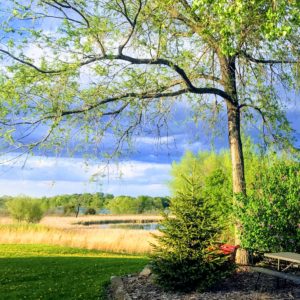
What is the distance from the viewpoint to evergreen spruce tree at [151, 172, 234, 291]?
25.0 ft

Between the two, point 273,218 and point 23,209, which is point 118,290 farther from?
point 23,209

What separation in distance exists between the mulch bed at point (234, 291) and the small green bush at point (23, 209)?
3249 centimetres

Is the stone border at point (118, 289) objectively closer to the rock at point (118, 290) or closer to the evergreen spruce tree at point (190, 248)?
the rock at point (118, 290)

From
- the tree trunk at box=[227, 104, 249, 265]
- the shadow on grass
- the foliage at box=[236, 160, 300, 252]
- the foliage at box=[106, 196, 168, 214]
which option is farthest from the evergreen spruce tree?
the foliage at box=[106, 196, 168, 214]

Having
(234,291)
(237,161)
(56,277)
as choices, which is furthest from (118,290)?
(237,161)

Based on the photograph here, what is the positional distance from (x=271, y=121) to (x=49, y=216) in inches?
1469

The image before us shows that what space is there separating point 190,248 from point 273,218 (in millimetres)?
2983

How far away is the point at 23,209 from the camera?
3934 centimetres

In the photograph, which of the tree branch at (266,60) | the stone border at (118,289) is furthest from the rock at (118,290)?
the tree branch at (266,60)

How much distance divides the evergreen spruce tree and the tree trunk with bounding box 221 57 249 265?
119 inches

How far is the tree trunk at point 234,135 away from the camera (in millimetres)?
10898

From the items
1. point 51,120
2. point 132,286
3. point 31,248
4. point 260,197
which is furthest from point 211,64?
point 31,248

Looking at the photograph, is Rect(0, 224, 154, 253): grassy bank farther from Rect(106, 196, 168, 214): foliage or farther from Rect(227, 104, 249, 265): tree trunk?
Rect(106, 196, 168, 214): foliage

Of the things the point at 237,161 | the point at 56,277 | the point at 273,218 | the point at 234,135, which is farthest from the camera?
the point at 234,135
